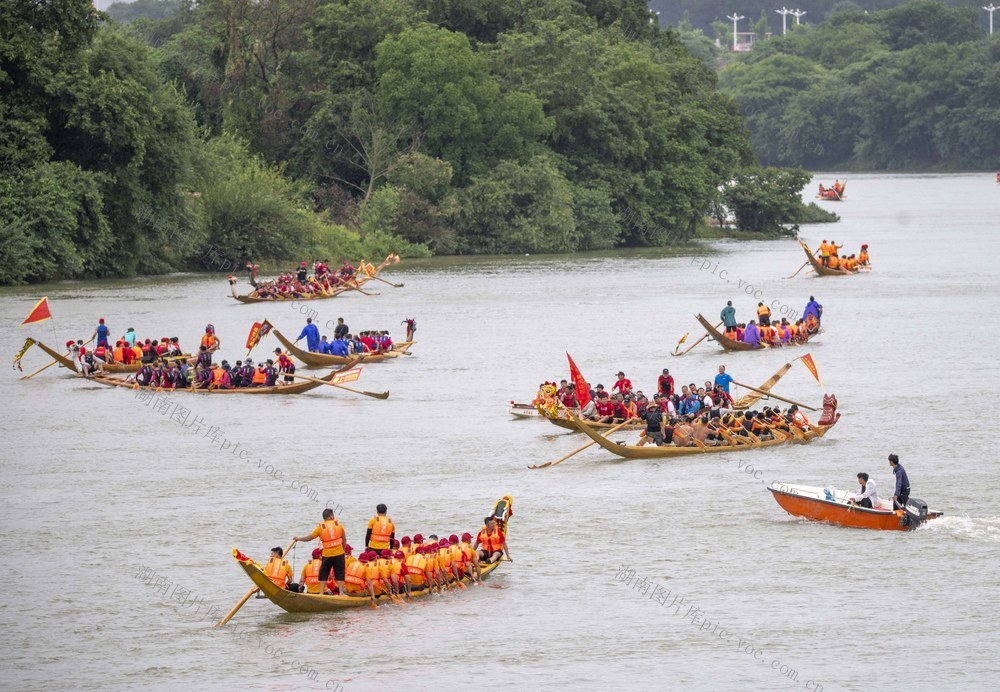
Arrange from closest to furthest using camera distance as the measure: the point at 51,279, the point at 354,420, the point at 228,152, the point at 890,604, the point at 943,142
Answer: the point at 890,604
the point at 354,420
the point at 51,279
the point at 228,152
the point at 943,142

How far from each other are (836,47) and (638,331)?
14214 cm

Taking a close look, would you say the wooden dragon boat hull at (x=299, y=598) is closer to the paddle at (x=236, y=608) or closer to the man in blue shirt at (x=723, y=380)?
the paddle at (x=236, y=608)

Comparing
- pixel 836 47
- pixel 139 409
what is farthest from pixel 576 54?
pixel 836 47

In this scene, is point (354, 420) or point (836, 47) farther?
point (836, 47)

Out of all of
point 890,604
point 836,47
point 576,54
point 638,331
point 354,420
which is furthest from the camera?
point 836,47

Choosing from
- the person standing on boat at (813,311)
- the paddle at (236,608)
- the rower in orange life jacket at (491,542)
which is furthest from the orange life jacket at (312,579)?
the person standing on boat at (813,311)

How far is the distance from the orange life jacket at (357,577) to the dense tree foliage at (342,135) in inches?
1518

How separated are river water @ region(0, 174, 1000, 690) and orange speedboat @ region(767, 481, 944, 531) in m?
0.27

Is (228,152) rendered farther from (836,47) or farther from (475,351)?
(836,47)

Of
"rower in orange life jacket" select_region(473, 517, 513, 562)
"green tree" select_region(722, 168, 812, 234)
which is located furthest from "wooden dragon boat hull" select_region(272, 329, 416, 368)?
"green tree" select_region(722, 168, 812, 234)

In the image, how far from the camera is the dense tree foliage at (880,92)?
14950cm

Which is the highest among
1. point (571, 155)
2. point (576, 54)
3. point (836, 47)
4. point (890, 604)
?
point (836, 47)

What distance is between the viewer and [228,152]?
74.6 meters

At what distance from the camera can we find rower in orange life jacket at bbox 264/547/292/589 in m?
22.3
